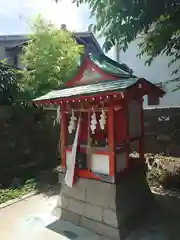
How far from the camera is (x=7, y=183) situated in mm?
6492

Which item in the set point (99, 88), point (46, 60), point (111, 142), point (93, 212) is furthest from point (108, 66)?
point (46, 60)

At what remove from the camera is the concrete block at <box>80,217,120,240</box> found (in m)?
3.83

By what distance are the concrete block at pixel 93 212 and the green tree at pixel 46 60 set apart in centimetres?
418

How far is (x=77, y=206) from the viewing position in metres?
4.36

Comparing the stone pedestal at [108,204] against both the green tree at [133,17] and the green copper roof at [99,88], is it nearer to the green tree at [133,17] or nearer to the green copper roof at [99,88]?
the green copper roof at [99,88]

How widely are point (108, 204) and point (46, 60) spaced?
201 inches

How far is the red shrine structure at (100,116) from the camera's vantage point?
13.0ft

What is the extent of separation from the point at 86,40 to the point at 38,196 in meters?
12.0

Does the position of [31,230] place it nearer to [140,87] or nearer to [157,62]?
[140,87]

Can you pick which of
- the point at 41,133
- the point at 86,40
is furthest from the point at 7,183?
the point at 86,40

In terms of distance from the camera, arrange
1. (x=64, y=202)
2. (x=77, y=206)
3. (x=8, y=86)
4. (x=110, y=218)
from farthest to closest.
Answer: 1. (x=8, y=86)
2. (x=64, y=202)
3. (x=77, y=206)
4. (x=110, y=218)

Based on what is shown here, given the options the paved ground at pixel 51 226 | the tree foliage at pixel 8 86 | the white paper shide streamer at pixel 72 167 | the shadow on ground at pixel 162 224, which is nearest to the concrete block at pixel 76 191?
the white paper shide streamer at pixel 72 167

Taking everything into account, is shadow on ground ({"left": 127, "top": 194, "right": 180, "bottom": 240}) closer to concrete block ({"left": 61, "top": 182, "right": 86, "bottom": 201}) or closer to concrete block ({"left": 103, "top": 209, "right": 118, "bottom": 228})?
concrete block ({"left": 103, "top": 209, "right": 118, "bottom": 228})

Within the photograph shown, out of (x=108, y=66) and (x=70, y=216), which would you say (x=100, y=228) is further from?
(x=108, y=66)
